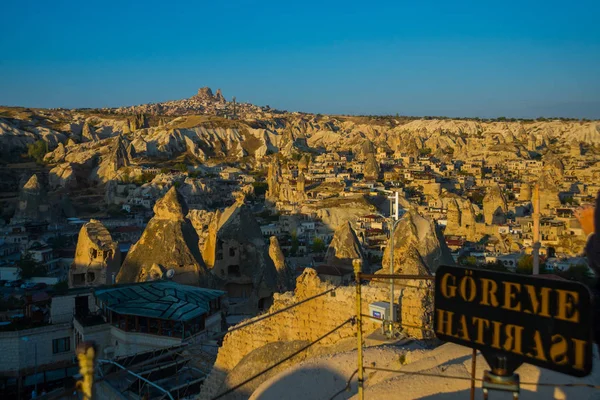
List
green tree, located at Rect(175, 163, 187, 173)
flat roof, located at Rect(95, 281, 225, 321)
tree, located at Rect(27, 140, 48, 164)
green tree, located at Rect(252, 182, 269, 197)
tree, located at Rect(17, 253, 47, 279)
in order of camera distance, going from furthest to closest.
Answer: tree, located at Rect(27, 140, 48, 164) < green tree, located at Rect(175, 163, 187, 173) < green tree, located at Rect(252, 182, 269, 197) < tree, located at Rect(17, 253, 47, 279) < flat roof, located at Rect(95, 281, 225, 321)

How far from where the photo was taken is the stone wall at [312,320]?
8.30 m

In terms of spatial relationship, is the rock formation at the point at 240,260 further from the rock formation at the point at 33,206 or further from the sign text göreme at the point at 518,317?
the rock formation at the point at 33,206

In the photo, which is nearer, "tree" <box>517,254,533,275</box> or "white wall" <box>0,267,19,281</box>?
"tree" <box>517,254,533,275</box>

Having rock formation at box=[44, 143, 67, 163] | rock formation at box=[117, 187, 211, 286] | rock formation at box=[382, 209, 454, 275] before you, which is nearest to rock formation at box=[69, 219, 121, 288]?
rock formation at box=[117, 187, 211, 286]

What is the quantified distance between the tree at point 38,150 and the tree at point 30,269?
51163 millimetres

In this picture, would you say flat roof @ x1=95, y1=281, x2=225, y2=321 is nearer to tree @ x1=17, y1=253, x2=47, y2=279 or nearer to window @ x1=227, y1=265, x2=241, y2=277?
window @ x1=227, y1=265, x2=241, y2=277

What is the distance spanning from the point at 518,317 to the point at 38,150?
86.3 meters

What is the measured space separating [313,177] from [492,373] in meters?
65.7

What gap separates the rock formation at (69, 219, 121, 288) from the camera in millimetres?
20797

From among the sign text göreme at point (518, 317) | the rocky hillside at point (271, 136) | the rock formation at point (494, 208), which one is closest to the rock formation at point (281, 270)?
the sign text göreme at point (518, 317)

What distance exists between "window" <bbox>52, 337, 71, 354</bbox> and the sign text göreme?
14449mm

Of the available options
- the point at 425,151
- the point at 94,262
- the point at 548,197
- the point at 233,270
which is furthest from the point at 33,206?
the point at 425,151

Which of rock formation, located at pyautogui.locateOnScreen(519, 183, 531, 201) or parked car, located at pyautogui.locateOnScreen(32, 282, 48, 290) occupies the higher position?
rock formation, located at pyautogui.locateOnScreen(519, 183, 531, 201)

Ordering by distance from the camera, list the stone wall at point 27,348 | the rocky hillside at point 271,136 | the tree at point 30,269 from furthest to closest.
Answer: the rocky hillside at point 271,136 < the tree at point 30,269 < the stone wall at point 27,348
